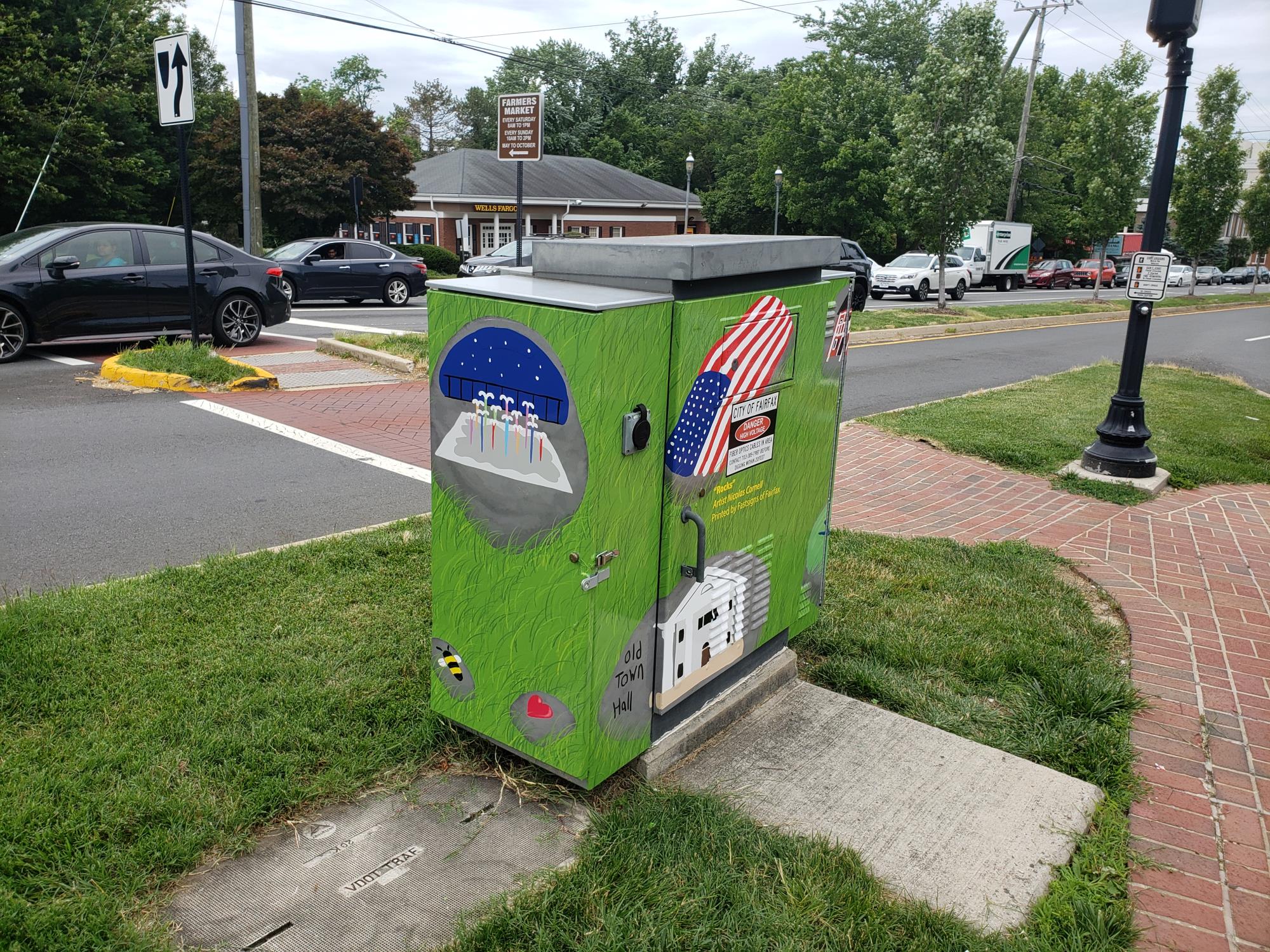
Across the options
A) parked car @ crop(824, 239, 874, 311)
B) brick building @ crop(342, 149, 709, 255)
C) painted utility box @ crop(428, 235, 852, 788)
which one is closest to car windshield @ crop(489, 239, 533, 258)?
parked car @ crop(824, 239, 874, 311)

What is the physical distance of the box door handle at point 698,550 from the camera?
324 centimetres

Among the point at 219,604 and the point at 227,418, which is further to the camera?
the point at 227,418

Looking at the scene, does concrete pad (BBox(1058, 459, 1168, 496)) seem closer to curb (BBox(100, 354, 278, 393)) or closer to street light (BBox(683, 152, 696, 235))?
curb (BBox(100, 354, 278, 393))

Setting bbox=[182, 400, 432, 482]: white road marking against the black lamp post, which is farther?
bbox=[182, 400, 432, 482]: white road marking

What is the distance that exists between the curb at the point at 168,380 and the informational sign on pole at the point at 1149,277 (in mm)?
8198

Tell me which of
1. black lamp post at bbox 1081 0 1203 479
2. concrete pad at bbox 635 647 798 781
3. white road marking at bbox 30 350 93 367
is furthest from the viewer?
white road marking at bbox 30 350 93 367

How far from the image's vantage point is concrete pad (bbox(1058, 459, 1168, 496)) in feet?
24.8

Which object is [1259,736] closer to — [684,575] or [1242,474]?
[684,575]

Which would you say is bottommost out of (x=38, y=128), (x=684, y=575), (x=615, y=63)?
(x=684, y=575)

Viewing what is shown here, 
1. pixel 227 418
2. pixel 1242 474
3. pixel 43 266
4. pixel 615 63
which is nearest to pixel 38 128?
pixel 43 266

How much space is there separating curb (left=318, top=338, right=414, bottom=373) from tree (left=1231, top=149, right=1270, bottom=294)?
40701 mm

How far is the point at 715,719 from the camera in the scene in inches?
146

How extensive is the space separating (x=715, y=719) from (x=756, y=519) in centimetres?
78

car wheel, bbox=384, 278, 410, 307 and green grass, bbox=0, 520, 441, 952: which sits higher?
car wheel, bbox=384, 278, 410, 307
